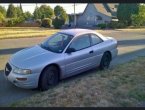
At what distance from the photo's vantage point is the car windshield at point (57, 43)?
6906 millimetres

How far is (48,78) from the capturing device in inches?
250

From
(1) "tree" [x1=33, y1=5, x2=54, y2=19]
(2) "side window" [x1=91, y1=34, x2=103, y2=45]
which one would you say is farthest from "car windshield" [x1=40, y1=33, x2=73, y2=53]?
(1) "tree" [x1=33, y1=5, x2=54, y2=19]

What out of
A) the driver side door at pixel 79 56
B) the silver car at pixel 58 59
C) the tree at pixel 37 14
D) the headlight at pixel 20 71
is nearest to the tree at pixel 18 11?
the tree at pixel 37 14

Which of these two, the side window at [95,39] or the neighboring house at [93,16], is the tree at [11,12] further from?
the side window at [95,39]

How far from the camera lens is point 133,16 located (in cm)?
4844

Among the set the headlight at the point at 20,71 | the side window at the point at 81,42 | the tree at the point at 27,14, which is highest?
the tree at the point at 27,14

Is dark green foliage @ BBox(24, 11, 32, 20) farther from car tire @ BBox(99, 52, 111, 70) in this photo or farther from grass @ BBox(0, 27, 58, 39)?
car tire @ BBox(99, 52, 111, 70)

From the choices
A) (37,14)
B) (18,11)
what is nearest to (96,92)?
(37,14)

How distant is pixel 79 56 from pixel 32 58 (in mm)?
1436

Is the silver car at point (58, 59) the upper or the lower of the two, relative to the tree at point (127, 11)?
lower

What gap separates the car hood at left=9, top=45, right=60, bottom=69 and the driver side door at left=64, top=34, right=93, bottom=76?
19.2 inches

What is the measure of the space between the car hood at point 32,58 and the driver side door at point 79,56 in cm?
49

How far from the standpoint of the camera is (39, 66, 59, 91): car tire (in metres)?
6.21

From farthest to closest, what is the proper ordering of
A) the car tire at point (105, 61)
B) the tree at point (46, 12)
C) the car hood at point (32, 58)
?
the tree at point (46, 12)
the car tire at point (105, 61)
the car hood at point (32, 58)
